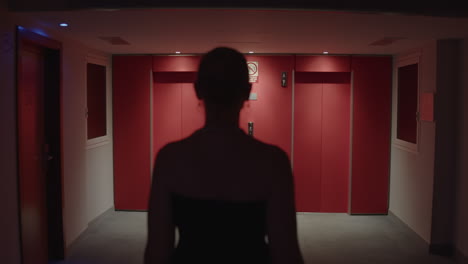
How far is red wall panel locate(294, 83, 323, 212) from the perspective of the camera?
6582 mm

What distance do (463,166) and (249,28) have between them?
9.00 feet

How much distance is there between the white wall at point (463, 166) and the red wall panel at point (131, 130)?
426 centimetres

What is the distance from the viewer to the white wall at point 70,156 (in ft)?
11.3

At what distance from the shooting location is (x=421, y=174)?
522 cm

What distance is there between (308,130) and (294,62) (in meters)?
1.06

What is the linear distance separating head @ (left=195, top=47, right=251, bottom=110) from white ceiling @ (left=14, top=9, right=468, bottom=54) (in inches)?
88.7

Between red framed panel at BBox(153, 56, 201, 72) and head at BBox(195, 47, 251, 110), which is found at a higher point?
red framed panel at BBox(153, 56, 201, 72)

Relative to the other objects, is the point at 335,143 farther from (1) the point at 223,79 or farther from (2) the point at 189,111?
(1) the point at 223,79

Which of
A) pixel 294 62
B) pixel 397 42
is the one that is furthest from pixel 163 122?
pixel 397 42

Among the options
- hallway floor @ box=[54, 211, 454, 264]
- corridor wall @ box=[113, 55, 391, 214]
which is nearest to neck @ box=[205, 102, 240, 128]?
hallway floor @ box=[54, 211, 454, 264]

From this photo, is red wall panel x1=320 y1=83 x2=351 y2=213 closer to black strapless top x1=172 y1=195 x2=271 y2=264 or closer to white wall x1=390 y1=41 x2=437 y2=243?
white wall x1=390 y1=41 x2=437 y2=243

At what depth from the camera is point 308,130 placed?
21.6ft

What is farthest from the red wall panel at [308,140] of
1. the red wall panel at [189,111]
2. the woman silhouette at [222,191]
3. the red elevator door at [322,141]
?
the woman silhouette at [222,191]

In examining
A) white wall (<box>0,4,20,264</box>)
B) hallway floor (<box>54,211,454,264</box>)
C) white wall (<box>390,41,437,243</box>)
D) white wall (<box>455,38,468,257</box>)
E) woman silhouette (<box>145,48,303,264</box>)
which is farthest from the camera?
white wall (<box>390,41,437,243</box>)
